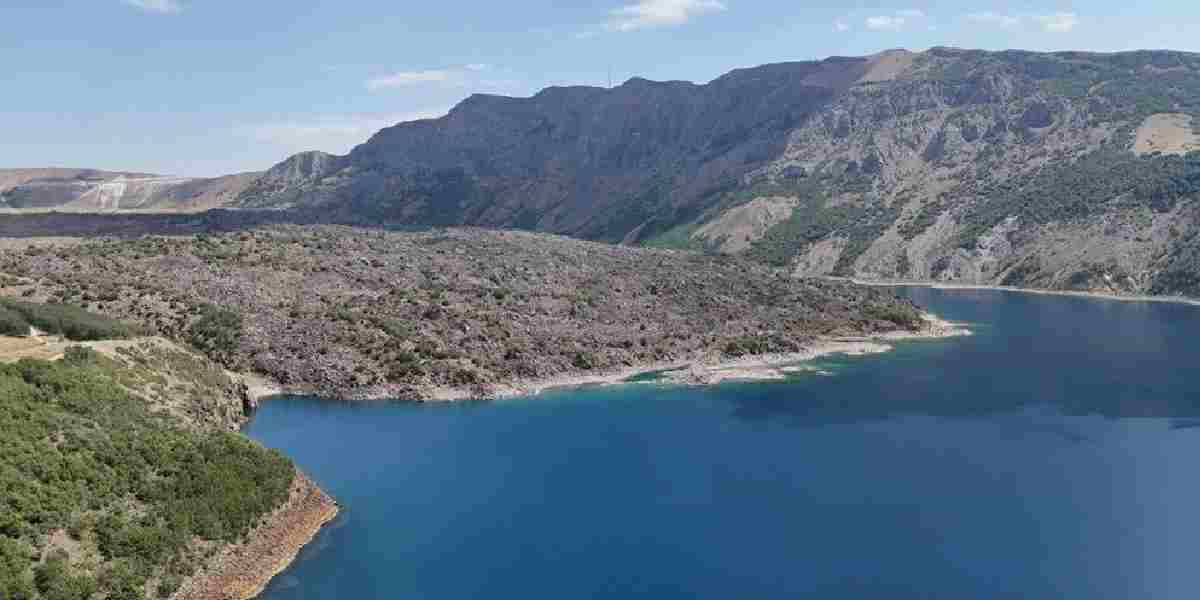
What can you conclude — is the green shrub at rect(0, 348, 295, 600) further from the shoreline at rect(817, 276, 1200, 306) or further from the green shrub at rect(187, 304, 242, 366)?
the shoreline at rect(817, 276, 1200, 306)

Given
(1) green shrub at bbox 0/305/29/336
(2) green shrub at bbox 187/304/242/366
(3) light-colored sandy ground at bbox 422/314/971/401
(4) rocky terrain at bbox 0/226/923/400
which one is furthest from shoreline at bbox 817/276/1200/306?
(1) green shrub at bbox 0/305/29/336

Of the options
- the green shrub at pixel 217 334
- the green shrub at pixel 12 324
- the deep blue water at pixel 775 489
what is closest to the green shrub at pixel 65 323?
the green shrub at pixel 12 324

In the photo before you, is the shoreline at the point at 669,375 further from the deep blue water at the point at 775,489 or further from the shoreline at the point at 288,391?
the deep blue water at the point at 775,489

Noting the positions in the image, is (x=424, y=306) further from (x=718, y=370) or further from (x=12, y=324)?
(x=12, y=324)

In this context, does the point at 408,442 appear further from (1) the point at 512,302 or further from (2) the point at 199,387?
(1) the point at 512,302

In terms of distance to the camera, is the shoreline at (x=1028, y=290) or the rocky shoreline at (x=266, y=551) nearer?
the rocky shoreline at (x=266, y=551)

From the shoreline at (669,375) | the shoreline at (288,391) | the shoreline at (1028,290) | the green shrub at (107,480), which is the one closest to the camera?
the green shrub at (107,480)
